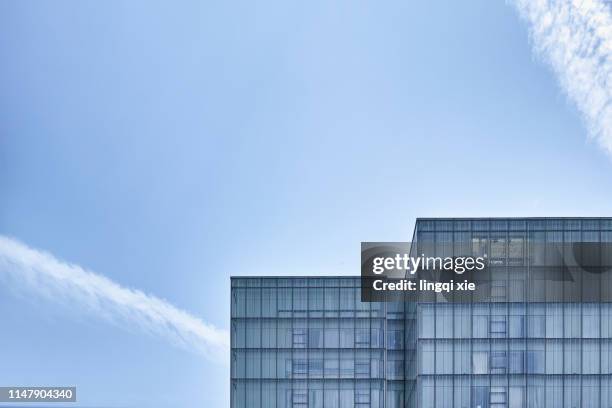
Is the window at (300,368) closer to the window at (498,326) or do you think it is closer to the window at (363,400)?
the window at (363,400)

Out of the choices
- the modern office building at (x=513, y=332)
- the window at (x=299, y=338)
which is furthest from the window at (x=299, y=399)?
the modern office building at (x=513, y=332)

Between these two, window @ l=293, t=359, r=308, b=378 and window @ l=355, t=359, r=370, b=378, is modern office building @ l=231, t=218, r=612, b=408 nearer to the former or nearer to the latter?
window @ l=355, t=359, r=370, b=378

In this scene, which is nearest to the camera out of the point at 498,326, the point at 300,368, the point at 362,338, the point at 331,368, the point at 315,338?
the point at 498,326

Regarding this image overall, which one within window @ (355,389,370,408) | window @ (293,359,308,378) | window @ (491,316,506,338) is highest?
window @ (491,316,506,338)

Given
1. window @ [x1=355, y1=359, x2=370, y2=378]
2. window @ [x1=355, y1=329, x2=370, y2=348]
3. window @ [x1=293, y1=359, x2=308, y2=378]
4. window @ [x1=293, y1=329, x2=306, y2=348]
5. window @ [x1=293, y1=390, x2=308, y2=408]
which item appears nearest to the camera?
window @ [x1=293, y1=390, x2=308, y2=408]

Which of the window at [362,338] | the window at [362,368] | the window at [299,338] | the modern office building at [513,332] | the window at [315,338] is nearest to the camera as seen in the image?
the modern office building at [513,332]

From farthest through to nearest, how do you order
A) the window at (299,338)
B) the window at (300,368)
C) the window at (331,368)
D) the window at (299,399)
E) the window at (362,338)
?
the window at (362,338) → the window at (299,338) → the window at (331,368) → the window at (300,368) → the window at (299,399)

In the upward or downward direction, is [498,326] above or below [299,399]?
above

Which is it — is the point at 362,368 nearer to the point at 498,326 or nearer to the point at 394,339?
the point at 394,339

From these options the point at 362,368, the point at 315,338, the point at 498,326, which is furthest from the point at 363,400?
the point at 498,326

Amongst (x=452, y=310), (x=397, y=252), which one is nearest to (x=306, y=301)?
(x=397, y=252)

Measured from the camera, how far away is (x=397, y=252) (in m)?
89.1

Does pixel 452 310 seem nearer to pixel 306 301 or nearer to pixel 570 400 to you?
pixel 570 400

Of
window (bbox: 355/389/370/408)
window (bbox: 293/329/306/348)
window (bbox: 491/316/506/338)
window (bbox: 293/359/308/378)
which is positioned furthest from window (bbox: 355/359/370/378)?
window (bbox: 491/316/506/338)
